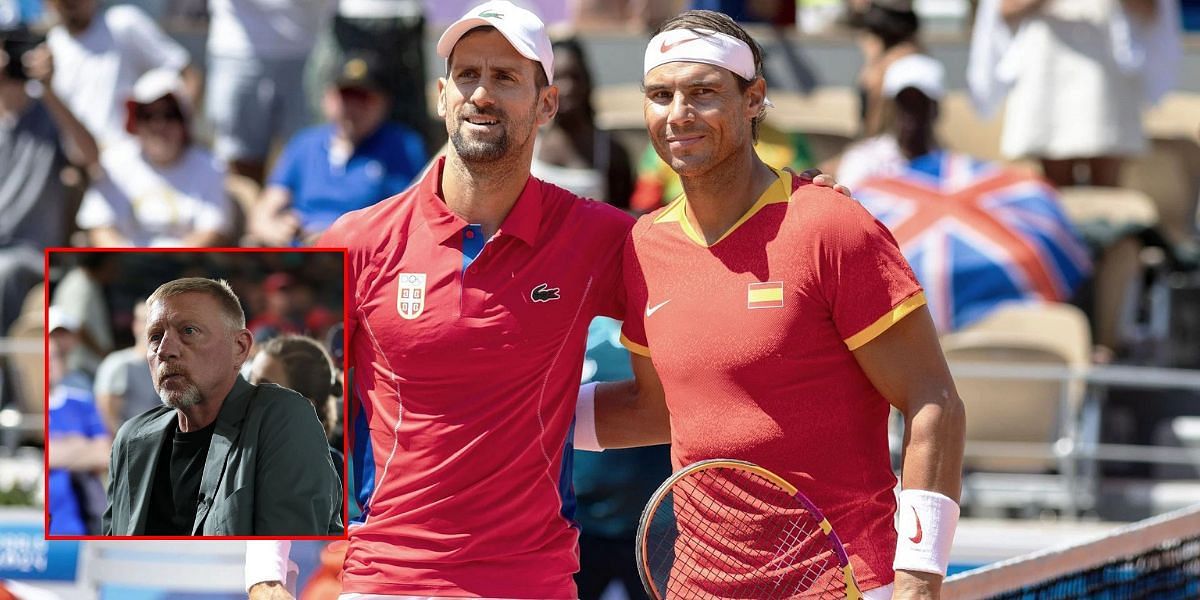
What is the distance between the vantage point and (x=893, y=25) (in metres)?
8.91

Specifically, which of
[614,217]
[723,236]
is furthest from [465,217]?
[723,236]

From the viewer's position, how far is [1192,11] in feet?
38.5

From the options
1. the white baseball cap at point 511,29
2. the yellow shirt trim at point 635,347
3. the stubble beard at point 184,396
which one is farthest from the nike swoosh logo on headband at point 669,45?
the stubble beard at point 184,396

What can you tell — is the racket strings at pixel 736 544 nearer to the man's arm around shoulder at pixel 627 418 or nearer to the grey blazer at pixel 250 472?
the man's arm around shoulder at pixel 627 418

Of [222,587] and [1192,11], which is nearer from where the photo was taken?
[222,587]

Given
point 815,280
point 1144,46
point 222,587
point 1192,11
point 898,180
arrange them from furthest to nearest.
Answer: point 1192,11 < point 1144,46 < point 898,180 < point 222,587 < point 815,280

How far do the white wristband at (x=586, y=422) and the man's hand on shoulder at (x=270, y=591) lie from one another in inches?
29.4

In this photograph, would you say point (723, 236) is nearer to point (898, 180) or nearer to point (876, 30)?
point (898, 180)

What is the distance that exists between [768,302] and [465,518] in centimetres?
78

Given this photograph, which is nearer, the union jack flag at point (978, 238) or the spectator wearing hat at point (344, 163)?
the union jack flag at point (978, 238)

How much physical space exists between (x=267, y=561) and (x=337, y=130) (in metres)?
5.18

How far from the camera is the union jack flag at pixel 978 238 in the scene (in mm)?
7820

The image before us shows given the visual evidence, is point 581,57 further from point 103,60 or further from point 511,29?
point 511,29

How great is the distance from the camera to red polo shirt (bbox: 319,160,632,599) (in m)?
3.66
